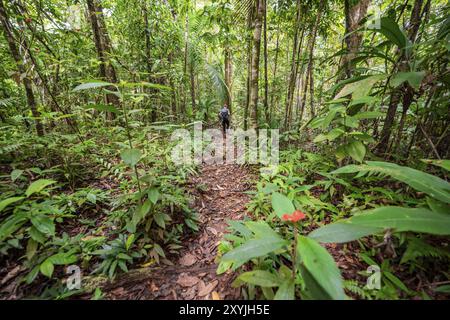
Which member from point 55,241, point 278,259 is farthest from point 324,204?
point 55,241

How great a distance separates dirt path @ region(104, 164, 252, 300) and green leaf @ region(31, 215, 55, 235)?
2.03 feet

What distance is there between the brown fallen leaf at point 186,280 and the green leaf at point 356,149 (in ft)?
5.44

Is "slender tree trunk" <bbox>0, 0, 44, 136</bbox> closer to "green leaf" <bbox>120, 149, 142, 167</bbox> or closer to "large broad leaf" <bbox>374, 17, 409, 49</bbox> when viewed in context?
"green leaf" <bbox>120, 149, 142, 167</bbox>

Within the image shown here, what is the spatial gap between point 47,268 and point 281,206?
1.61 meters

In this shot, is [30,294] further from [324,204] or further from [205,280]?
[324,204]

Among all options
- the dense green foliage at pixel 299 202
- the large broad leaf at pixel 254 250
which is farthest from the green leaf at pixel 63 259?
the large broad leaf at pixel 254 250

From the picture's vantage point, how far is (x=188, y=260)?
6.13ft

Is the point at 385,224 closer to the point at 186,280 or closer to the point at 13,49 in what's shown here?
the point at 186,280

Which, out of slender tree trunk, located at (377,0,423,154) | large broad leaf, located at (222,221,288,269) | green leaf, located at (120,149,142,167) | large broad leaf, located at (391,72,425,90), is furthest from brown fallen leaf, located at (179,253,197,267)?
slender tree trunk, located at (377,0,423,154)

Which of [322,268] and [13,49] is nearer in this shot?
[322,268]

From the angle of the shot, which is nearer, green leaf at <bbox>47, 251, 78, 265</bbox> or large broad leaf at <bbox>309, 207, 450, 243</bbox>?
large broad leaf at <bbox>309, 207, 450, 243</bbox>

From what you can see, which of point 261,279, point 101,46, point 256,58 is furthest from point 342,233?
point 101,46

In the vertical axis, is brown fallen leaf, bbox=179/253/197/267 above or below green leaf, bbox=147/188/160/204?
below

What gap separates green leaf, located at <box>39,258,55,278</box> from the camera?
4.50 ft
